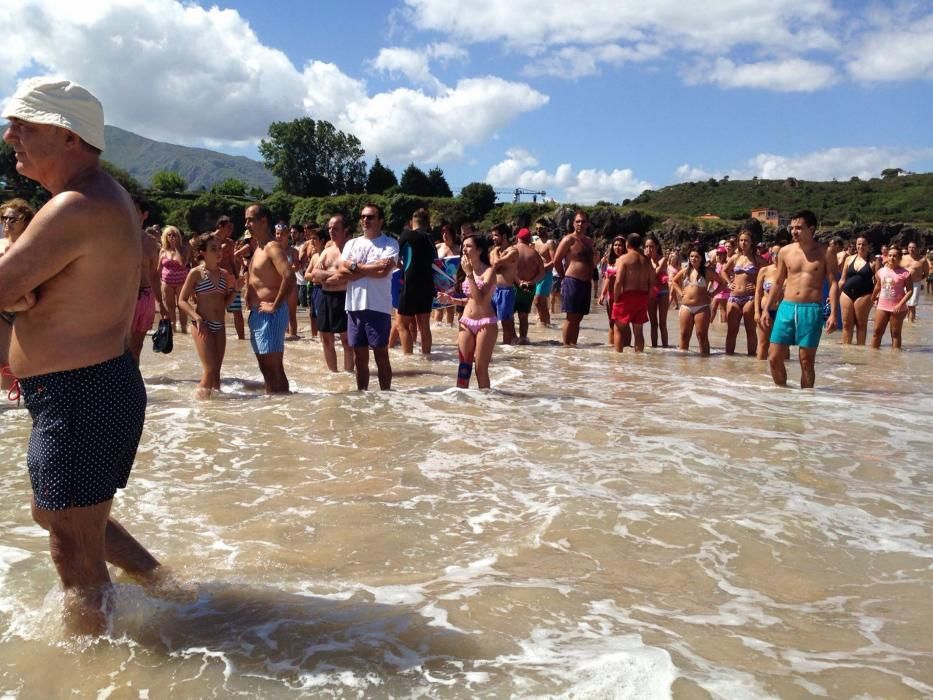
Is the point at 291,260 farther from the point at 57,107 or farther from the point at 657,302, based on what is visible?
the point at 57,107

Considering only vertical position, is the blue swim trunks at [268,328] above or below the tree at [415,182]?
below

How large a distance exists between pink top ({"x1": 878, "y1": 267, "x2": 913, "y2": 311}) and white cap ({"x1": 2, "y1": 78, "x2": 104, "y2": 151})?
39.6ft

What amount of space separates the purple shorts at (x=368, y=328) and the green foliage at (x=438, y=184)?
7959 cm

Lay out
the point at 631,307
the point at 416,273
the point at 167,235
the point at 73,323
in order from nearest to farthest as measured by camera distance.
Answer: the point at 73,323 < the point at 416,273 < the point at 631,307 < the point at 167,235

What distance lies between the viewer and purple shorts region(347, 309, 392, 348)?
7082 mm

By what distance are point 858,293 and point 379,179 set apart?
7973 centimetres

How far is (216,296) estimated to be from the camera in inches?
274

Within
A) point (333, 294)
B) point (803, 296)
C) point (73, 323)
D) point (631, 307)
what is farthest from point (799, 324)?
A: point (73, 323)

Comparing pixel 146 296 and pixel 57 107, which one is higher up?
pixel 57 107

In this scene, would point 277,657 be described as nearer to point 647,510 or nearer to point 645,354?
point 647,510

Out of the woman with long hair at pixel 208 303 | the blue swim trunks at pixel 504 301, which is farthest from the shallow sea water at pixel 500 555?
the blue swim trunks at pixel 504 301

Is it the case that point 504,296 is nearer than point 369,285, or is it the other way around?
point 369,285

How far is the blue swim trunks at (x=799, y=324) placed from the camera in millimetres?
7555

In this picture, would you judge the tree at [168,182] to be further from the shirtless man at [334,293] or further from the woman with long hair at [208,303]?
the woman with long hair at [208,303]
